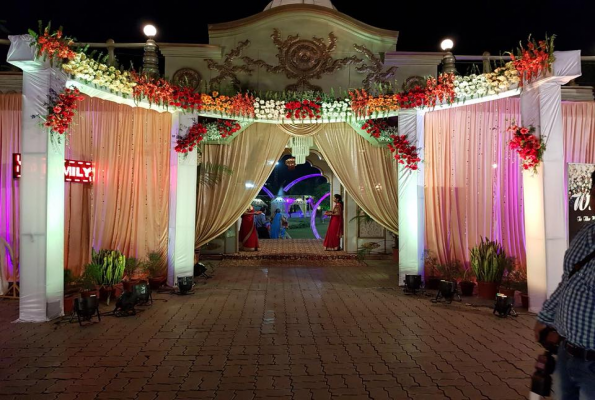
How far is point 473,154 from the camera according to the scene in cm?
818

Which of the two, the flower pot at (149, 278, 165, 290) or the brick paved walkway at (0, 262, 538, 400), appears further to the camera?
the flower pot at (149, 278, 165, 290)

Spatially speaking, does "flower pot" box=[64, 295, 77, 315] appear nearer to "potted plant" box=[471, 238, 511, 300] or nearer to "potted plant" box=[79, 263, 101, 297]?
"potted plant" box=[79, 263, 101, 297]

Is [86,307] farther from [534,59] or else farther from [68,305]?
[534,59]

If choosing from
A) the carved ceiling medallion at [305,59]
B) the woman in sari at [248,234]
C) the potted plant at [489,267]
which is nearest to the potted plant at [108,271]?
the carved ceiling medallion at [305,59]

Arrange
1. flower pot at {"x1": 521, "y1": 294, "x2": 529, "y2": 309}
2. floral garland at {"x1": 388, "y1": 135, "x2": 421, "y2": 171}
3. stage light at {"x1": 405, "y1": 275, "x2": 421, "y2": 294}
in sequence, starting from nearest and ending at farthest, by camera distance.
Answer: flower pot at {"x1": 521, "y1": 294, "x2": 529, "y2": 309} < stage light at {"x1": 405, "y1": 275, "x2": 421, "y2": 294} < floral garland at {"x1": 388, "y1": 135, "x2": 421, "y2": 171}

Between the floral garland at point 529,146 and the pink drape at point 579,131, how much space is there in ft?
6.96

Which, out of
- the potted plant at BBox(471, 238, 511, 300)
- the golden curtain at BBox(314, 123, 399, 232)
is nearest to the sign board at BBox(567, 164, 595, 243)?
the potted plant at BBox(471, 238, 511, 300)

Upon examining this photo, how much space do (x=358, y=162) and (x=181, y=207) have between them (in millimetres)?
3711

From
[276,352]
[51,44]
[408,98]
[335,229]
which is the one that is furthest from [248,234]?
[276,352]

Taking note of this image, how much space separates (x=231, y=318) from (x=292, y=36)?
6.20 m

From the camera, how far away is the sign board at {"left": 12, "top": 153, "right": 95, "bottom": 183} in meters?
7.45

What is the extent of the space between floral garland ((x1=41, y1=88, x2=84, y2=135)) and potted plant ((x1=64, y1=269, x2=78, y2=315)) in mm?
2331

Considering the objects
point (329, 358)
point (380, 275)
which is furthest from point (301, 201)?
point (329, 358)

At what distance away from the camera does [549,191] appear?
244 inches
